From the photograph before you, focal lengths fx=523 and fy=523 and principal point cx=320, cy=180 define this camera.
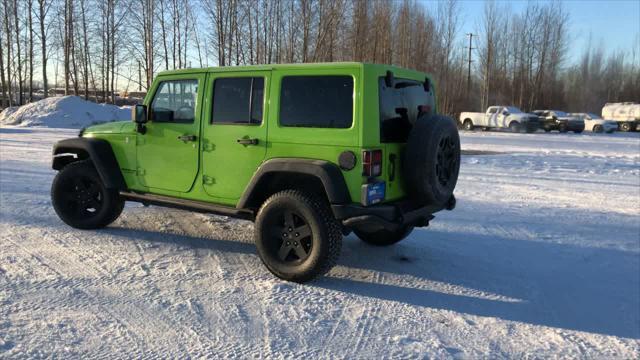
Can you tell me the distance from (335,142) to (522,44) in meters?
52.6

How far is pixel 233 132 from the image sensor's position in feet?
16.4

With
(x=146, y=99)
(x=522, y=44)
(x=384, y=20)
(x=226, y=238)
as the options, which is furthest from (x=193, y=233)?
(x=522, y=44)

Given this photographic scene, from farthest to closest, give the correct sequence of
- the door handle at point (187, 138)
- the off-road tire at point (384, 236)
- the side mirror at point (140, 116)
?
1. the off-road tire at point (384, 236)
2. the side mirror at point (140, 116)
3. the door handle at point (187, 138)

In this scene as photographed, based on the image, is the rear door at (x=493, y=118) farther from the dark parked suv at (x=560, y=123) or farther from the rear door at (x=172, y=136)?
the rear door at (x=172, y=136)

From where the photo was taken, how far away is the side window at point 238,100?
4.89 metres

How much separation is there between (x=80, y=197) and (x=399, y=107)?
4.00 m

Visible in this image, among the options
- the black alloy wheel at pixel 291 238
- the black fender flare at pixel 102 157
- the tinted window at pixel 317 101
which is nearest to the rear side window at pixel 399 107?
the tinted window at pixel 317 101

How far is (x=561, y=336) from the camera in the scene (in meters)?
3.81

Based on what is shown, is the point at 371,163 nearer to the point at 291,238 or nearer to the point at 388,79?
the point at 388,79

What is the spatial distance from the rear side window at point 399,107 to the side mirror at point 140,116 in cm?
265

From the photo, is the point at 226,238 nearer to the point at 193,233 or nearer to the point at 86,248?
the point at 193,233

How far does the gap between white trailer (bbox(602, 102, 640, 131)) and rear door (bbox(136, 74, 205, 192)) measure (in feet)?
132

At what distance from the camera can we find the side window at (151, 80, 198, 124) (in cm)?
534

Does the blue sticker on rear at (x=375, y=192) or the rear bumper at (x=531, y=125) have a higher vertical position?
the rear bumper at (x=531, y=125)
